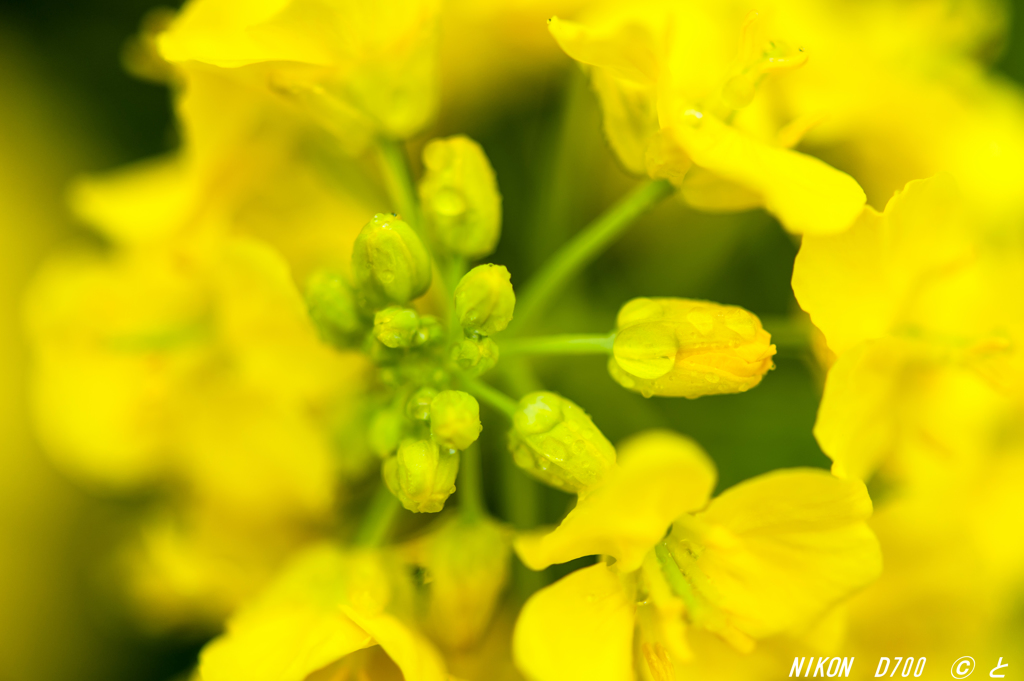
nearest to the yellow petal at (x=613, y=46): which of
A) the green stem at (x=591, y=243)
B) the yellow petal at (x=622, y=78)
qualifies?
the yellow petal at (x=622, y=78)

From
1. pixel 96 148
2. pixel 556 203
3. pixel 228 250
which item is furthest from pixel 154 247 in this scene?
pixel 96 148

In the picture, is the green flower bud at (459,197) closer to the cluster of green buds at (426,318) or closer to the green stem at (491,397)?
the cluster of green buds at (426,318)

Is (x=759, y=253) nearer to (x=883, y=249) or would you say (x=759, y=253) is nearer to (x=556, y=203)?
(x=556, y=203)

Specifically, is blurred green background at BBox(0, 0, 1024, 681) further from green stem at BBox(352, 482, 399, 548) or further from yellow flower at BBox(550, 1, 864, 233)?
yellow flower at BBox(550, 1, 864, 233)

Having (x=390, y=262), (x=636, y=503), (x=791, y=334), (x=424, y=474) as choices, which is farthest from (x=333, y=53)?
(x=791, y=334)

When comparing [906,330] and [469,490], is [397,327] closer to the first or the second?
[469,490]

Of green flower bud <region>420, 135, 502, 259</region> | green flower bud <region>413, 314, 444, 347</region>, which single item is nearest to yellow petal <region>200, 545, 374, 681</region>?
green flower bud <region>413, 314, 444, 347</region>
